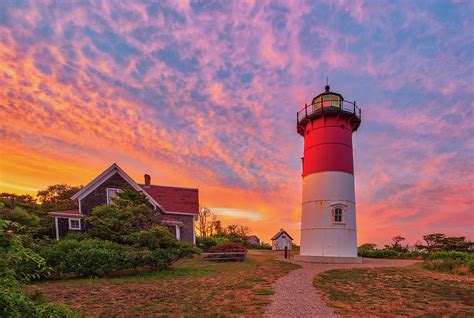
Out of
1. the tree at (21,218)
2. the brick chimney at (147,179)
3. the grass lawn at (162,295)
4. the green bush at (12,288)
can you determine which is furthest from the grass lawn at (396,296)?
the tree at (21,218)

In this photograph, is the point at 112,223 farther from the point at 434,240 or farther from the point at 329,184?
the point at 434,240

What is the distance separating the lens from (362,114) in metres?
21.0

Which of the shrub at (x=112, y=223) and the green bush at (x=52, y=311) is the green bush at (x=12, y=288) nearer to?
the green bush at (x=52, y=311)

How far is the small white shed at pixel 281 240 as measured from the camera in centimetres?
4034

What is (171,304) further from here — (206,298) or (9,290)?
(9,290)

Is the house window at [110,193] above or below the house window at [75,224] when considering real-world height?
above

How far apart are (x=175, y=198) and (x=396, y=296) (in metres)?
20.0

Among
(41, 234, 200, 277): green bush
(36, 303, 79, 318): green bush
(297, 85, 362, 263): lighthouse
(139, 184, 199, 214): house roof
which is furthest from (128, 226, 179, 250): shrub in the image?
(297, 85, 362, 263): lighthouse

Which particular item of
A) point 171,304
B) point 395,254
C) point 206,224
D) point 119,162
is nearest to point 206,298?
point 171,304

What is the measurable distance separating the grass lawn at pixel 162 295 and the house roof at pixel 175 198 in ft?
41.6

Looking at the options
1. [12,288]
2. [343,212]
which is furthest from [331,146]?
[12,288]

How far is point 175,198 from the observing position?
81.4 ft

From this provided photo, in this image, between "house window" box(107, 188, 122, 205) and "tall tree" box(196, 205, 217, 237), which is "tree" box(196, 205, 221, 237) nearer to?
"tall tree" box(196, 205, 217, 237)

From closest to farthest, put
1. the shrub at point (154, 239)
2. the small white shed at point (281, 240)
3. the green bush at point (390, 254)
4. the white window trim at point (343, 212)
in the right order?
the shrub at point (154, 239)
the white window trim at point (343, 212)
the green bush at point (390, 254)
the small white shed at point (281, 240)
